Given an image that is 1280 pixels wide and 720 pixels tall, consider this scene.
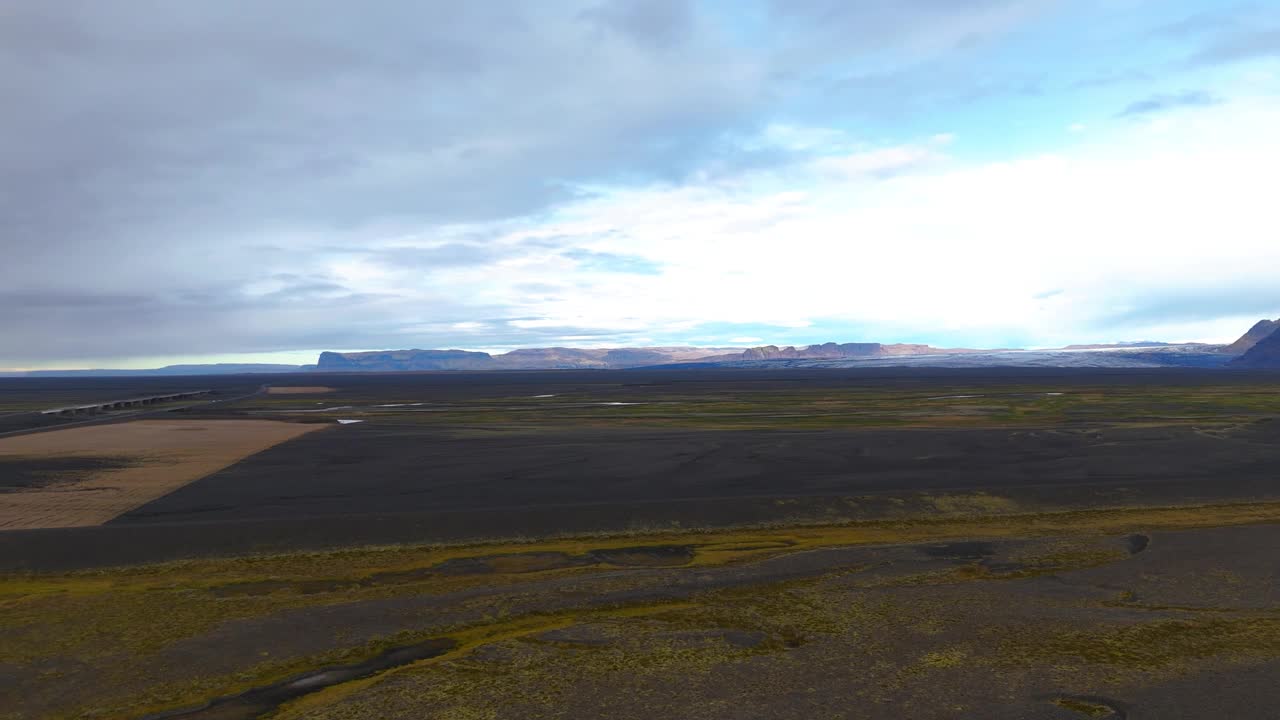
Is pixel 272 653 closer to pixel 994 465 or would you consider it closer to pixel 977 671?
pixel 977 671

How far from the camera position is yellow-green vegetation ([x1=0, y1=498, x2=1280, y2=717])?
40.1 ft

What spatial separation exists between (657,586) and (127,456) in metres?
32.2

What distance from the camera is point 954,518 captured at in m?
22.5

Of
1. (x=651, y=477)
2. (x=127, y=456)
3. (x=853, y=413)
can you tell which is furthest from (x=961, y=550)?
(x=853, y=413)

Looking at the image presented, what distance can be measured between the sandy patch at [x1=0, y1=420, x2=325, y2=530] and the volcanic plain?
0.43 metres

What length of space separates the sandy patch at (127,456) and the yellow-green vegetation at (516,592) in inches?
292

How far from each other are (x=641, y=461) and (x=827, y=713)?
74.2 feet

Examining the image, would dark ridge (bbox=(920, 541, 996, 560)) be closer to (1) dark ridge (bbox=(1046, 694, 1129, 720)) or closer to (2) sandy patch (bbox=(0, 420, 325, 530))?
(1) dark ridge (bbox=(1046, 694, 1129, 720))

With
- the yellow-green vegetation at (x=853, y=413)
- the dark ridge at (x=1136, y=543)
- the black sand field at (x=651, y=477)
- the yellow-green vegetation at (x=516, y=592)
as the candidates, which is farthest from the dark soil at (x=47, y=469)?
the dark ridge at (x=1136, y=543)

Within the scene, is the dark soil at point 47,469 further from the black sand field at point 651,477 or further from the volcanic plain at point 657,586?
the black sand field at point 651,477

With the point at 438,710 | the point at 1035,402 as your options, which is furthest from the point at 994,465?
the point at 1035,402

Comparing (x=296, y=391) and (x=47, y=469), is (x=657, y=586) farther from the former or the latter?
(x=296, y=391)

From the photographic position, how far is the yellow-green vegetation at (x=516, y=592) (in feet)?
40.1

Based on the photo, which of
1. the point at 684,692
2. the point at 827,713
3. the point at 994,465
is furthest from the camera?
the point at 994,465
